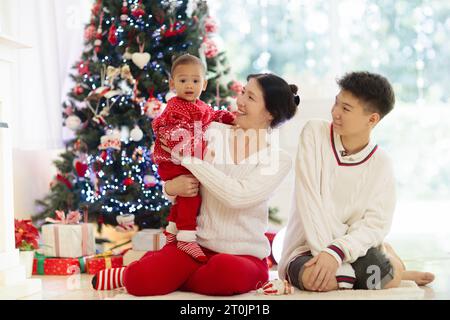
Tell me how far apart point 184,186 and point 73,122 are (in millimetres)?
1370

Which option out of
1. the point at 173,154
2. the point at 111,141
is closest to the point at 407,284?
the point at 173,154

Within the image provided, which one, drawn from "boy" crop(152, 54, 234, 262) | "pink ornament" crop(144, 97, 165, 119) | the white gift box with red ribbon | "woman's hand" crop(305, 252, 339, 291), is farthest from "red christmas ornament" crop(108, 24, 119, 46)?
"woman's hand" crop(305, 252, 339, 291)

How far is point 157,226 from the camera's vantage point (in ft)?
10.7

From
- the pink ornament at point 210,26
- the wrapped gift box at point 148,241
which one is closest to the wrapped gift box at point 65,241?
the wrapped gift box at point 148,241

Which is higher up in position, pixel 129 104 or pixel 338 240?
A: pixel 129 104

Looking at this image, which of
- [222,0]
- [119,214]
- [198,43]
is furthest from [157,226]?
[222,0]

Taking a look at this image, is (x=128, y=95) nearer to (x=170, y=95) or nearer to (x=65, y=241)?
(x=170, y=95)

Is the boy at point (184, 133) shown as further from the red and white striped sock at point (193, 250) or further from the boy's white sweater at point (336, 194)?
the boy's white sweater at point (336, 194)

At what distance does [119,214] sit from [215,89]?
2.72 feet

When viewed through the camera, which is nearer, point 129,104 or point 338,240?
point 338,240

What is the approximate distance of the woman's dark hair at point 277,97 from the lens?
7.14 ft

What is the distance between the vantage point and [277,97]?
218 cm

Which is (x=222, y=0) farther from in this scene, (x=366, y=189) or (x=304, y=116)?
(x=366, y=189)
